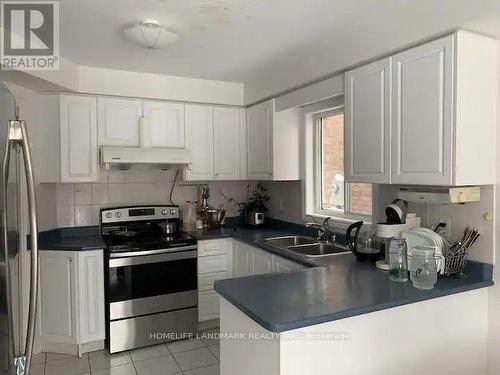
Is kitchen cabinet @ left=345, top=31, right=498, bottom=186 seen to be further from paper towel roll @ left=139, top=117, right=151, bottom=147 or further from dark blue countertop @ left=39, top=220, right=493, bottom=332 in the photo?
paper towel roll @ left=139, top=117, right=151, bottom=147

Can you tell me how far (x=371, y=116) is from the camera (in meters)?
2.19

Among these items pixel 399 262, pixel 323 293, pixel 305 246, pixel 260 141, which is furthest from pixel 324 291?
pixel 260 141

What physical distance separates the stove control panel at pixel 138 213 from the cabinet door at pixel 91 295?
0.50m

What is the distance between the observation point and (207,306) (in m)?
3.31

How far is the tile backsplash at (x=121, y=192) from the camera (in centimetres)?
328

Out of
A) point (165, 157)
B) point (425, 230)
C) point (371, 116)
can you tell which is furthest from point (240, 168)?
point (425, 230)

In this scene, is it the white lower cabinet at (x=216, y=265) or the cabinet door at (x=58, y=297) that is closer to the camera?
the cabinet door at (x=58, y=297)

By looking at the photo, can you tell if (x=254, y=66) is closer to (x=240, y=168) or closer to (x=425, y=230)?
(x=240, y=168)

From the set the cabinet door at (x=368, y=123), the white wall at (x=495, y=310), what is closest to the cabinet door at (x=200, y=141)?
the cabinet door at (x=368, y=123)

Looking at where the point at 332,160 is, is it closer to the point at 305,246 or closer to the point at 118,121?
the point at 305,246

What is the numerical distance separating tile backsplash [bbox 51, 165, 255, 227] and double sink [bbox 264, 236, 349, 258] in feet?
3.30

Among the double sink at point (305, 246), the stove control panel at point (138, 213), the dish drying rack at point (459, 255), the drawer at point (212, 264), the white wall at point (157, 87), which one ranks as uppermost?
the white wall at point (157, 87)

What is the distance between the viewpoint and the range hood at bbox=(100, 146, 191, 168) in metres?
3.01

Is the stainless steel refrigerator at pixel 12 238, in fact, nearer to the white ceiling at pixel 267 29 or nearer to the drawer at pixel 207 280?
the white ceiling at pixel 267 29
